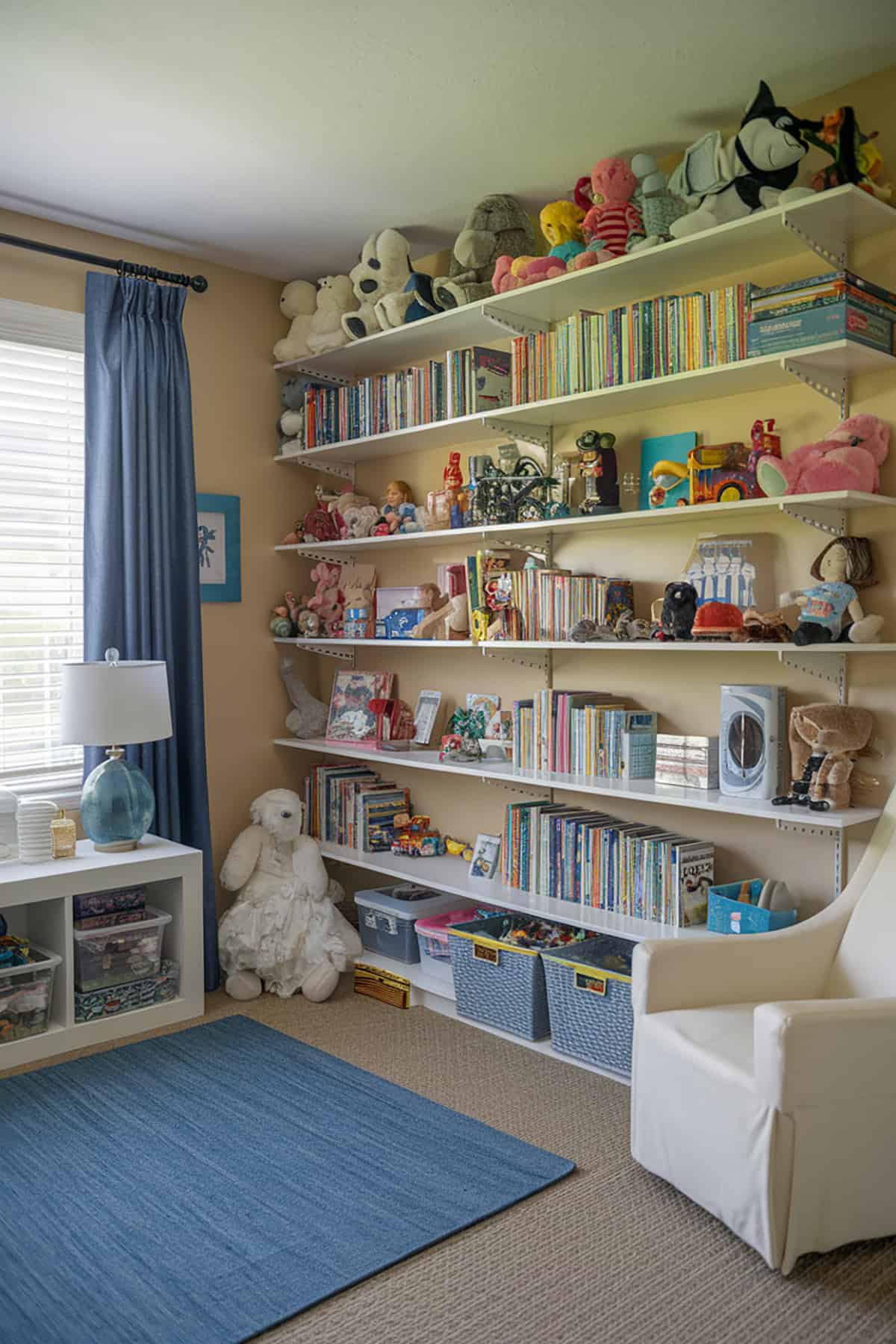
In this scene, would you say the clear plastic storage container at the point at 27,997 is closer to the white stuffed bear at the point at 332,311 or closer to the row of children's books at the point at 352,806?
the row of children's books at the point at 352,806

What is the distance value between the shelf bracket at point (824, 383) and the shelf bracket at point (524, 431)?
2.96ft

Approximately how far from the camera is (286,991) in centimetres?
362

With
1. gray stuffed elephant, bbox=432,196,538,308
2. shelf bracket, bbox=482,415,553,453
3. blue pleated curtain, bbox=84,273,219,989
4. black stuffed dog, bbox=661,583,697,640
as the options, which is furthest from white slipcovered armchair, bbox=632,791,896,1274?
gray stuffed elephant, bbox=432,196,538,308

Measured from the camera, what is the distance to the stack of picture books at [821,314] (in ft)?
8.07

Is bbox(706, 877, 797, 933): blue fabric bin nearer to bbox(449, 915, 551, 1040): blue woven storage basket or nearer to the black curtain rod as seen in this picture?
bbox(449, 915, 551, 1040): blue woven storage basket

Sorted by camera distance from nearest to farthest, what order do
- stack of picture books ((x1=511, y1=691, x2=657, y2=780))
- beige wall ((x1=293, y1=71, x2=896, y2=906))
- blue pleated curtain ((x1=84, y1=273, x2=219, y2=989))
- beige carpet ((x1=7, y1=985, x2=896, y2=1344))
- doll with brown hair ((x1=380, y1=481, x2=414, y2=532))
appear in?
beige carpet ((x1=7, y1=985, x2=896, y2=1344)), beige wall ((x1=293, y1=71, x2=896, y2=906)), stack of picture books ((x1=511, y1=691, x2=657, y2=780)), blue pleated curtain ((x1=84, y1=273, x2=219, y2=989)), doll with brown hair ((x1=380, y1=481, x2=414, y2=532))

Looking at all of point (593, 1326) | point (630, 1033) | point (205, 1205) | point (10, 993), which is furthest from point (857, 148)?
point (10, 993)

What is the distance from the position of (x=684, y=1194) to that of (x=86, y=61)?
2956 millimetres

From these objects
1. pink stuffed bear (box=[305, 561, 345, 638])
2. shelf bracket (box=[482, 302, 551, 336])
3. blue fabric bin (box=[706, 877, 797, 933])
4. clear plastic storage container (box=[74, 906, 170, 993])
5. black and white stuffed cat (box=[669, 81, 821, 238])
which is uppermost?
black and white stuffed cat (box=[669, 81, 821, 238])

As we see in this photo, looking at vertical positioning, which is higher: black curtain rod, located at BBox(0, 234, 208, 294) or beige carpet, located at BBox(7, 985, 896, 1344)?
black curtain rod, located at BBox(0, 234, 208, 294)

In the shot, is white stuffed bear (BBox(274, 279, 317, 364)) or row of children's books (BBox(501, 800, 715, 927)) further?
white stuffed bear (BBox(274, 279, 317, 364))

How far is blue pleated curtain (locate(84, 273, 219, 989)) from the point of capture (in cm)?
358

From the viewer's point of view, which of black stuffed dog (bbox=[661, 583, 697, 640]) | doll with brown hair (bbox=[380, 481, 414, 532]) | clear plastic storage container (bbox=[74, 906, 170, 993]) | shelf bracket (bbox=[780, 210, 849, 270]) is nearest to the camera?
shelf bracket (bbox=[780, 210, 849, 270])

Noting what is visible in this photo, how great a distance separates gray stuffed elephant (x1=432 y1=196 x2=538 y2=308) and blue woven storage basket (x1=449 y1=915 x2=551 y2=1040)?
6.55 ft
